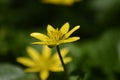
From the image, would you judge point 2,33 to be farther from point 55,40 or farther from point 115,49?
point 55,40

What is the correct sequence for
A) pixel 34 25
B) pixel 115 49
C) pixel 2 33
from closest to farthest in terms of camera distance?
1. pixel 115 49
2. pixel 2 33
3. pixel 34 25

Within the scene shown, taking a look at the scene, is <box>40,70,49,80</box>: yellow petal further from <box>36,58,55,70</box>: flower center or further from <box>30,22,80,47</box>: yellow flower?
<box>30,22,80,47</box>: yellow flower

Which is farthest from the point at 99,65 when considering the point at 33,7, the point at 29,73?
the point at 33,7

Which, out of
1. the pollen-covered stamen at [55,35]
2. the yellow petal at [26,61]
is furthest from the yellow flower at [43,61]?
the pollen-covered stamen at [55,35]

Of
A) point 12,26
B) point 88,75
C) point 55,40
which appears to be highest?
point 12,26

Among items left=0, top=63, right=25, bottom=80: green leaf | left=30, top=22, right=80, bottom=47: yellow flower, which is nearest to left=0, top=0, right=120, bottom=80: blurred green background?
left=0, top=63, right=25, bottom=80: green leaf

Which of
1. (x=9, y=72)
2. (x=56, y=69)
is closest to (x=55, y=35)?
(x=56, y=69)
